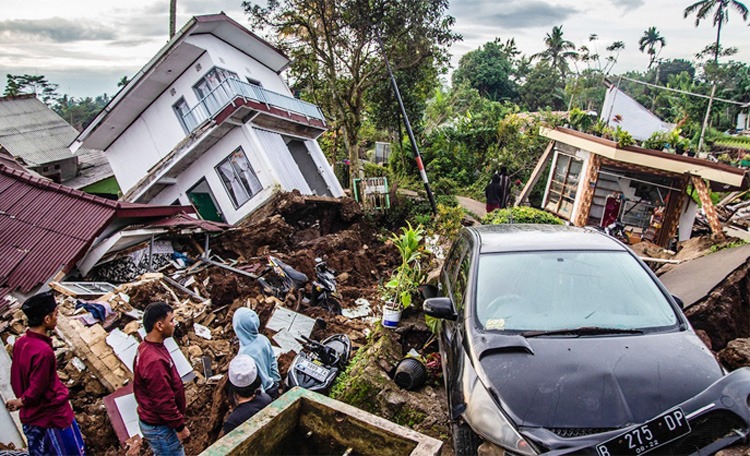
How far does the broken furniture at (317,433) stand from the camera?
252 centimetres

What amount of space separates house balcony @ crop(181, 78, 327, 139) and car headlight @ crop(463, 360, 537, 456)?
509 inches

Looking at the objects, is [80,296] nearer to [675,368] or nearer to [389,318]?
[389,318]

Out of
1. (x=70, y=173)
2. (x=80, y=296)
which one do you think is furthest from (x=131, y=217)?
(x=70, y=173)

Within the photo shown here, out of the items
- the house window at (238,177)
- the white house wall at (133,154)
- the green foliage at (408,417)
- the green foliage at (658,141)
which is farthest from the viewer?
the white house wall at (133,154)

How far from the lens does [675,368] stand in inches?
120

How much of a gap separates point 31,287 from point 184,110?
11.2 m

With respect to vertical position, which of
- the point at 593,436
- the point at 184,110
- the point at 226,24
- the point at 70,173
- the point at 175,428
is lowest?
the point at 70,173

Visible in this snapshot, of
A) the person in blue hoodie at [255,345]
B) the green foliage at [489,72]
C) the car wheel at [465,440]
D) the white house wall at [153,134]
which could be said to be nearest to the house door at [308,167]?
the white house wall at [153,134]

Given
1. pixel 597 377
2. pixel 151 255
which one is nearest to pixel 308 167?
pixel 151 255

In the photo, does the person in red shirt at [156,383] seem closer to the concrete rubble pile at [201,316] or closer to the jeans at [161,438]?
the jeans at [161,438]

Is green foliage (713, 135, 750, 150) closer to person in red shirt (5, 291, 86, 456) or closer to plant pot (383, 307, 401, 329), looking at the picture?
plant pot (383, 307, 401, 329)

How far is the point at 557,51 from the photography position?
189 ft

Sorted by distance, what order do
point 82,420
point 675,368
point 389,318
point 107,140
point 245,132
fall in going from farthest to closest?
point 107,140, point 245,132, point 389,318, point 82,420, point 675,368

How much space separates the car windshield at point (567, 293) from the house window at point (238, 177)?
1217 cm
